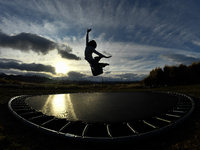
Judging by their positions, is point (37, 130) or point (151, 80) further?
point (151, 80)

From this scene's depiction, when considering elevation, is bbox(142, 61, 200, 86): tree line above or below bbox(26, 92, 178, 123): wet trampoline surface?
above

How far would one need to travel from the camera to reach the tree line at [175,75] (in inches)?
929

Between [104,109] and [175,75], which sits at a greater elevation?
[175,75]

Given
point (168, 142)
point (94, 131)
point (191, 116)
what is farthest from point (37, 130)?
point (191, 116)

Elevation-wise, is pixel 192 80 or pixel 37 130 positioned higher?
pixel 192 80

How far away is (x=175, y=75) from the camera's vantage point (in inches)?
948

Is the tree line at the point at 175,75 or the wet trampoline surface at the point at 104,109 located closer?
the wet trampoline surface at the point at 104,109

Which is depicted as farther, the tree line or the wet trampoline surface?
the tree line

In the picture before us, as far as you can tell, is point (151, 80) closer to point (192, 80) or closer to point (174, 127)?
point (192, 80)

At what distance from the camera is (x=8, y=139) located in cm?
318

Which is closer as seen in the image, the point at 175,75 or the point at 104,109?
the point at 104,109

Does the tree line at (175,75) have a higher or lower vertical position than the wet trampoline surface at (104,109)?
higher

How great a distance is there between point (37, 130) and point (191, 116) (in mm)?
6098

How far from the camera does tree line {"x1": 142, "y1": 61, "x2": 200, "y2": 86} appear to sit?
23594 millimetres
